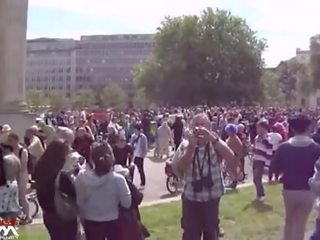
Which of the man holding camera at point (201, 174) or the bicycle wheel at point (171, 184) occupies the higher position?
the man holding camera at point (201, 174)

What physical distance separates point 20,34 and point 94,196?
24.2 meters

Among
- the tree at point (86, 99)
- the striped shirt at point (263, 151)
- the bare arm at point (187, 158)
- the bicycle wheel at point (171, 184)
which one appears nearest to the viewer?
the bare arm at point (187, 158)

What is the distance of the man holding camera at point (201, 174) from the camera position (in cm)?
909

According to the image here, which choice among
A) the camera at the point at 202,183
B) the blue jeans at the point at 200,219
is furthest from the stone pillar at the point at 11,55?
the camera at the point at 202,183

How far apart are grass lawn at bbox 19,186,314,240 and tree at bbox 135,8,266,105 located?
245 feet

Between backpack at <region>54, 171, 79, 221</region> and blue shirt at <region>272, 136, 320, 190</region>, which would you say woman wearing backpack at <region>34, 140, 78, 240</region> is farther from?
blue shirt at <region>272, 136, 320, 190</region>

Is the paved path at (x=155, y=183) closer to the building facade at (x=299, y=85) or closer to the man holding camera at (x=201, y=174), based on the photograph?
the man holding camera at (x=201, y=174)

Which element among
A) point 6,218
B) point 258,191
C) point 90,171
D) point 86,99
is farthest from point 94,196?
point 86,99

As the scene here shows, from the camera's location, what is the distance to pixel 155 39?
9838 centimetres

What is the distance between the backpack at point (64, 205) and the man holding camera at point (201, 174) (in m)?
1.41

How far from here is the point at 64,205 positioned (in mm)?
8391

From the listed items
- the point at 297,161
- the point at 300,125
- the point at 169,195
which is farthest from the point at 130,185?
the point at 169,195

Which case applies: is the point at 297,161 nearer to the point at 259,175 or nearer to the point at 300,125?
the point at 300,125

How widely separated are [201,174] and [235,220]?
557 centimetres
